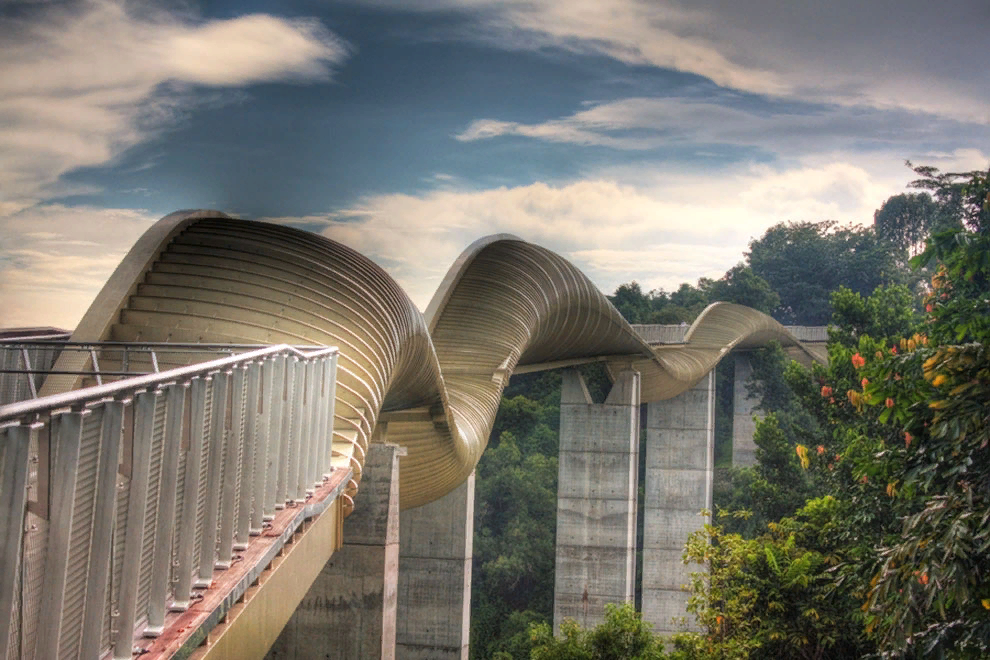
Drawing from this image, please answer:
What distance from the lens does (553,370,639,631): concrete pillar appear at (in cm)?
2745

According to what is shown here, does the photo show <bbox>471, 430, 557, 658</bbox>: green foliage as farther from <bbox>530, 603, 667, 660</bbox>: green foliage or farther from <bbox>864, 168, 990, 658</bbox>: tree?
<bbox>864, 168, 990, 658</bbox>: tree

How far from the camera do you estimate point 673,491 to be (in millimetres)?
33188

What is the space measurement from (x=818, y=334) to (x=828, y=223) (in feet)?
87.6

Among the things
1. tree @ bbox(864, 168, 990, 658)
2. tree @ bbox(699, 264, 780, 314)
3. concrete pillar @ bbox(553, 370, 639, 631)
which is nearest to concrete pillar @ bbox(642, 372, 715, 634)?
concrete pillar @ bbox(553, 370, 639, 631)

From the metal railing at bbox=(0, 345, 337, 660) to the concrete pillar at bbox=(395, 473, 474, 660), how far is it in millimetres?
12108

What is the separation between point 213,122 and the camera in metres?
16.8

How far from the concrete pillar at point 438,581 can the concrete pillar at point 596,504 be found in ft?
32.4

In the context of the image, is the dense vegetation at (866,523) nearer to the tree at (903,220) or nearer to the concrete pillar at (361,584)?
the concrete pillar at (361,584)

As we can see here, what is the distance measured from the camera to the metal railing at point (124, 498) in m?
2.97

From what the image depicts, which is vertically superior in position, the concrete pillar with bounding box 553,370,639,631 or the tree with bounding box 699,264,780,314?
the tree with bounding box 699,264,780,314

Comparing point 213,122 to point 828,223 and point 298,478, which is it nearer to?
point 298,478

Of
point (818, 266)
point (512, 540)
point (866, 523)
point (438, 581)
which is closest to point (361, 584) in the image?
point (866, 523)

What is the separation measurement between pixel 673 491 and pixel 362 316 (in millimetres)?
24229

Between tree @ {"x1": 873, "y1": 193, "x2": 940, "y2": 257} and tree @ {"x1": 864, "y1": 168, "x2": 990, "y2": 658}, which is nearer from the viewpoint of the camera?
tree @ {"x1": 864, "y1": 168, "x2": 990, "y2": 658}
